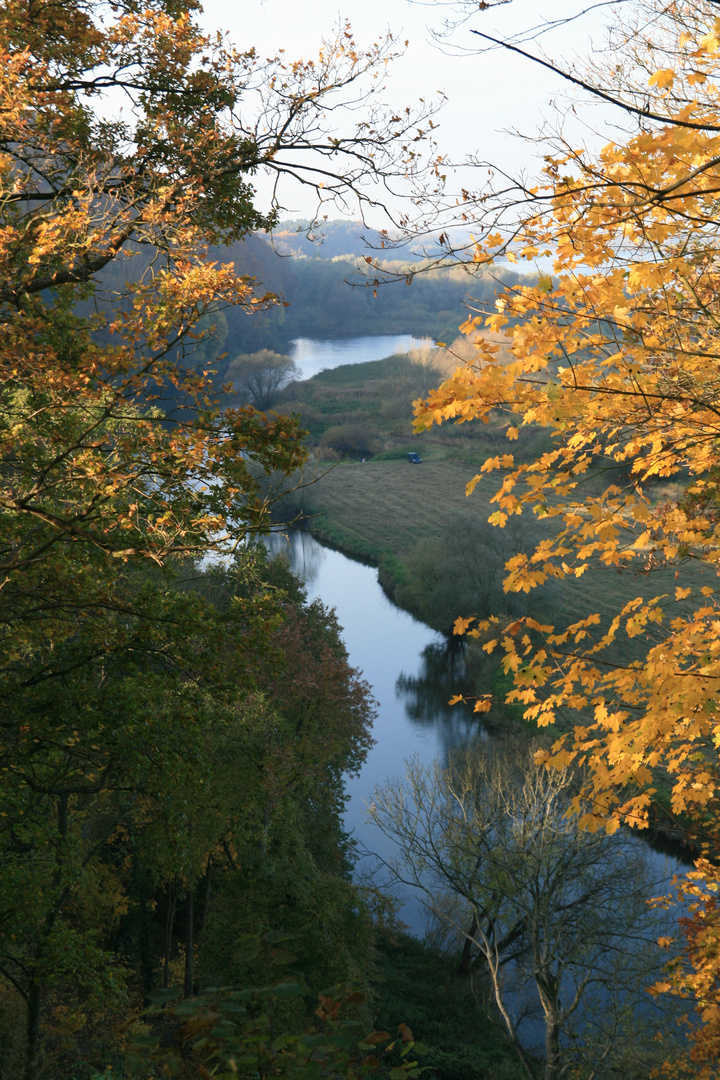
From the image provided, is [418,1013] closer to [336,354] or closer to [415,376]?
[415,376]

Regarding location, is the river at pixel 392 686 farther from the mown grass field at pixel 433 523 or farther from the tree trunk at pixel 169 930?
the tree trunk at pixel 169 930

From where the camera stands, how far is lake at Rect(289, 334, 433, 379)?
251 ft

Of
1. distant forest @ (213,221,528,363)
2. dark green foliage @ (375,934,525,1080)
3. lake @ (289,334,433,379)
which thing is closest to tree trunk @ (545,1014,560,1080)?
dark green foliage @ (375,934,525,1080)

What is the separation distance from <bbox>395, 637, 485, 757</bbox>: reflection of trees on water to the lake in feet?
150

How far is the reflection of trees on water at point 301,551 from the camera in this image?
35.3 metres

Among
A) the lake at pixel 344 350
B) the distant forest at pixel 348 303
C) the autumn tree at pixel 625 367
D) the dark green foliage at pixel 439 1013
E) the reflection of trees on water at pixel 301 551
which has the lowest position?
the dark green foliage at pixel 439 1013

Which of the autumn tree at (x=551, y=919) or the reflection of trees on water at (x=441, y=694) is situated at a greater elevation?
the reflection of trees on water at (x=441, y=694)

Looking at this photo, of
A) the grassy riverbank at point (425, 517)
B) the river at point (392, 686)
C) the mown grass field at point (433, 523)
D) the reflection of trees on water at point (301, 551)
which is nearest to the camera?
the river at point (392, 686)

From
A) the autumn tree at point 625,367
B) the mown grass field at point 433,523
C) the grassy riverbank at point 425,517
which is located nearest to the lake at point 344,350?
the grassy riverbank at point 425,517

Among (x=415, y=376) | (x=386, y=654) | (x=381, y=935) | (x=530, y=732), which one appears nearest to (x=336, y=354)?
(x=415, y=376)

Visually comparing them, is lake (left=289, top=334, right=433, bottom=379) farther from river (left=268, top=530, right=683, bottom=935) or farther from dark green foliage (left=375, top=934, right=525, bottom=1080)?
dark green foliage (left=375, top=934, right=525, bottom=1080)

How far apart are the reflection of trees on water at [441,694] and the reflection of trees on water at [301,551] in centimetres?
845

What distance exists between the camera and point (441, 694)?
25469 millimetres

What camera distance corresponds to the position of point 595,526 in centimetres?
450
